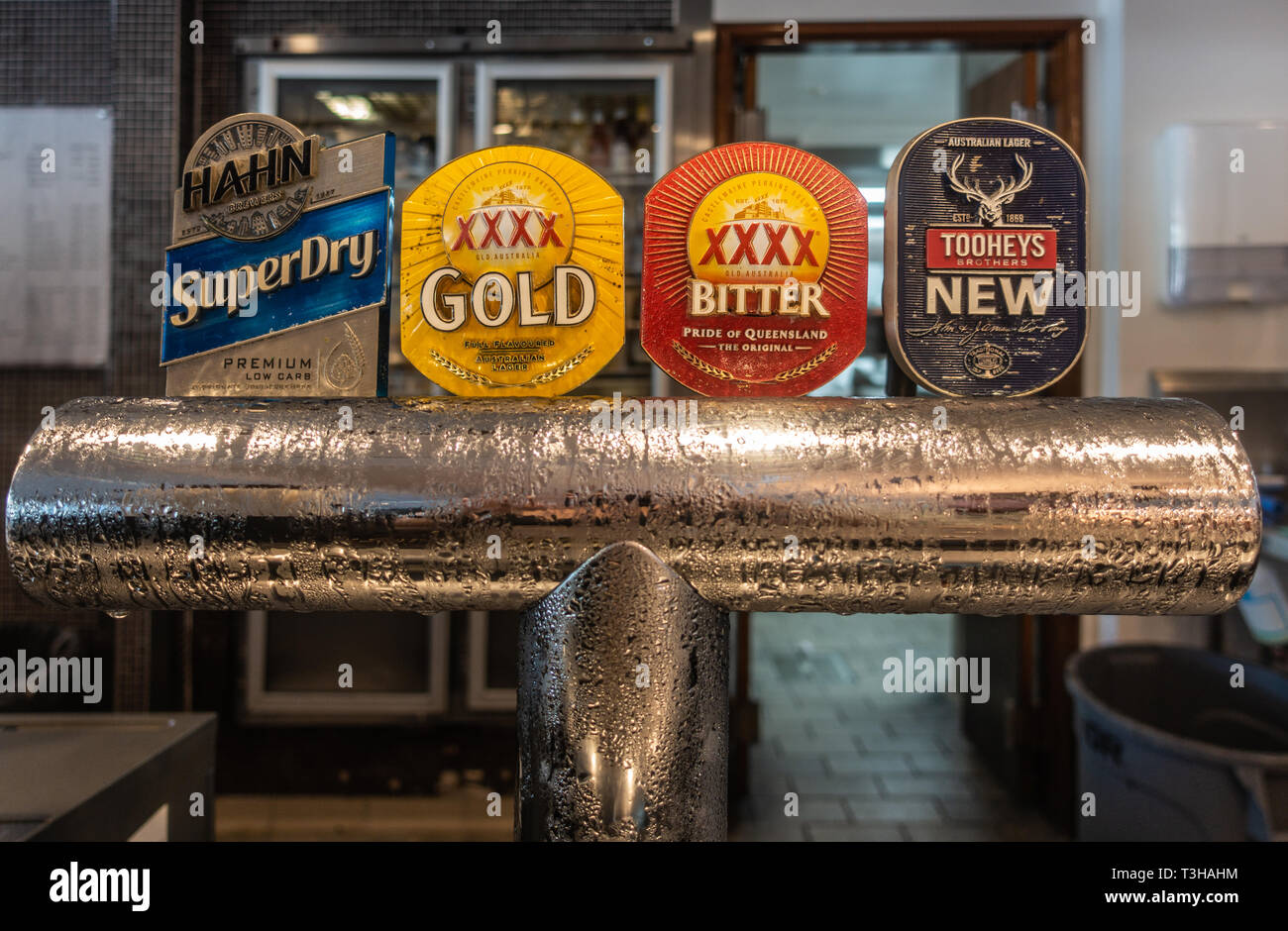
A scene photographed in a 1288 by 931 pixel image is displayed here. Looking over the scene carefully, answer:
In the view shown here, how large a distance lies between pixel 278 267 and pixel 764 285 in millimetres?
400

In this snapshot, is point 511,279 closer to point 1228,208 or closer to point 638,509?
point 638,509

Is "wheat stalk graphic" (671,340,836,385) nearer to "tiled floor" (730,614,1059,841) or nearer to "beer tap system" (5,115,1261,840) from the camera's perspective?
"beer tap system" (5,115,1261,840)

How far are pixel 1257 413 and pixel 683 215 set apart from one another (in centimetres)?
300

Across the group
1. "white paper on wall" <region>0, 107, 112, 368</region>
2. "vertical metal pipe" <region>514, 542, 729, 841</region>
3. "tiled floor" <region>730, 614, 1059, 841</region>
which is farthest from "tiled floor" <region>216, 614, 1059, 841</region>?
"vertical metal pipe" <region>514, 542, 729, 841</region>

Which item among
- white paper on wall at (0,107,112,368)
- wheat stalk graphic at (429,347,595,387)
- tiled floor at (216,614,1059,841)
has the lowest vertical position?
tiled floor at (216,614,1059,841)

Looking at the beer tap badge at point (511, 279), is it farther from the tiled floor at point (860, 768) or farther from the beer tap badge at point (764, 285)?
the tiled floor at point (860, 768)

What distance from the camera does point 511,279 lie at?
2.01ft

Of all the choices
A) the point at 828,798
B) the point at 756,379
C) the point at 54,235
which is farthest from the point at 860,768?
the point at 54,235

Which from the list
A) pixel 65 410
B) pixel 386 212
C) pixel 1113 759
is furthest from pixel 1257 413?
pixel 65 410

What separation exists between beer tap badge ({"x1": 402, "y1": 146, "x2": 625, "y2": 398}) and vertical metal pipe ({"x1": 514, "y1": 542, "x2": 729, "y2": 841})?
0.67 feet

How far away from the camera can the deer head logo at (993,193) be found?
1.98 ft

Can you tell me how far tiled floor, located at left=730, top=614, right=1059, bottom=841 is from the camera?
2.61m

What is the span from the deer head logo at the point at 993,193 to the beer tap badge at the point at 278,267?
1.54ft

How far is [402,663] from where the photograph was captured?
2.81m
